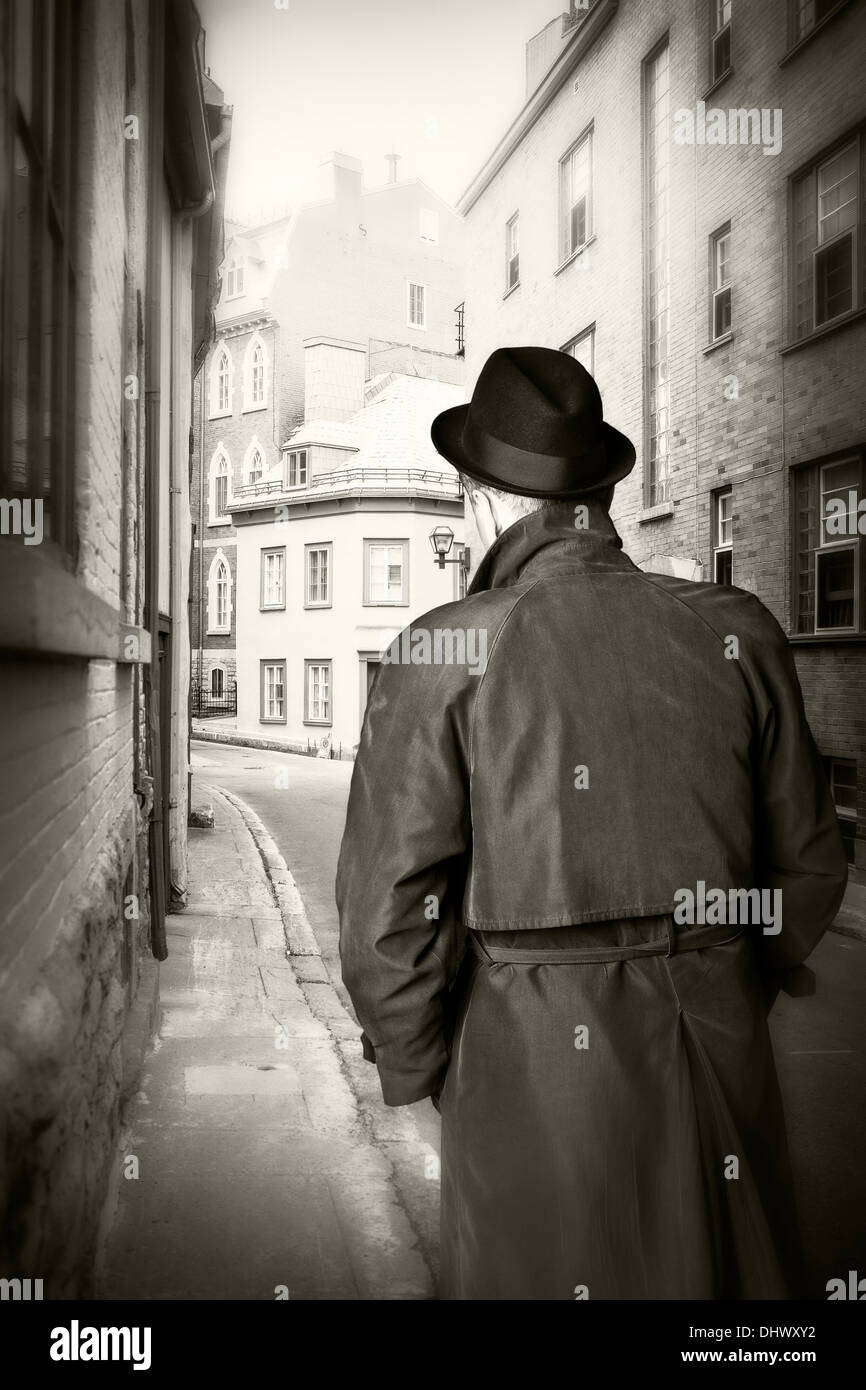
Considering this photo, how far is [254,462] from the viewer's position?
124 feet

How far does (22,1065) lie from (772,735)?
1308 millimetres

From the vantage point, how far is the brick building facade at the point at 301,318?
106 feet

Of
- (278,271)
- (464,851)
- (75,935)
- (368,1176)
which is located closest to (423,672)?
(464,851)

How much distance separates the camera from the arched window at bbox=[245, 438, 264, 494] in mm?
→ 37344

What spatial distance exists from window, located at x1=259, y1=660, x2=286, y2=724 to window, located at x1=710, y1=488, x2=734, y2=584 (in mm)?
18767

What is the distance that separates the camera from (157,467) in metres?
6.05

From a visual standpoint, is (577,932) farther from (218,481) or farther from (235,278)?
(235,278)

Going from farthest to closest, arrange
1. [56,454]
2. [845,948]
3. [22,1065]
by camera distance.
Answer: [845,948] → [56,454] → [22,1065]

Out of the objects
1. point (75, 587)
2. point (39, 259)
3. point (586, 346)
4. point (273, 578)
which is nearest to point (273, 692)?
point (273, 578)

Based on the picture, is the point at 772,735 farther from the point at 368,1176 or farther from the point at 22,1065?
the point at 368,1176

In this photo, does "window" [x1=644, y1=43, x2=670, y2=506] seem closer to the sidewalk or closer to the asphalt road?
the asphalt road

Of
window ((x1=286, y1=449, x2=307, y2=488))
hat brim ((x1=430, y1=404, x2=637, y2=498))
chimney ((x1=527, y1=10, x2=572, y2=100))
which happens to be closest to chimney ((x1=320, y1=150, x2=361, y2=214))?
window ((x1=286, y1=449, x2=307, y2=488))

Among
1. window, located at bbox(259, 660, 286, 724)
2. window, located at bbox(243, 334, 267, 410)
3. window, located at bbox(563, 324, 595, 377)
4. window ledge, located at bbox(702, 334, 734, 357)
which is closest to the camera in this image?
window ledge, located at bbox(702, 334, 734, 357)

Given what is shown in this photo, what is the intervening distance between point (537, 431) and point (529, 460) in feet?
0.18
